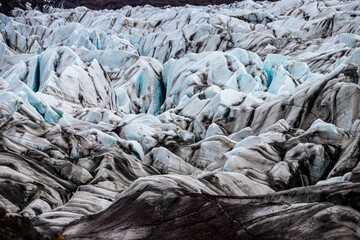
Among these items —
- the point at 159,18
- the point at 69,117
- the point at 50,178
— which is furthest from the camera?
the point at 159,18

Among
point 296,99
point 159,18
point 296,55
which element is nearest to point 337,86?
point 296,99

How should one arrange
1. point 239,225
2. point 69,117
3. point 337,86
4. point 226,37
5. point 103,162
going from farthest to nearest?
point 226,37 → point 69,117 → point 337,86 → point 103,162 → point 239,225

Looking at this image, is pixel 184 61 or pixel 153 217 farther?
pixel 184 61

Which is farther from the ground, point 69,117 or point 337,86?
point 337,86

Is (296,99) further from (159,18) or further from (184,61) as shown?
(159,18)

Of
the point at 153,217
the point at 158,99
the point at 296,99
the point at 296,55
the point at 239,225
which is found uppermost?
the point at 239,225

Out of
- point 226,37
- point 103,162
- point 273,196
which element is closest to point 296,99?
point 103,162

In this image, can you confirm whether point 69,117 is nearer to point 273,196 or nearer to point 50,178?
point 50,178
